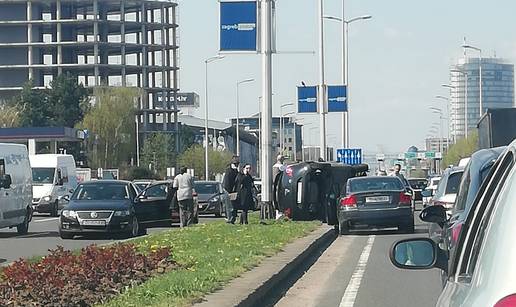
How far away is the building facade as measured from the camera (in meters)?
126

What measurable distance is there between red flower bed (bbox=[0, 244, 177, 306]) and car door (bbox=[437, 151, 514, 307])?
780 cm

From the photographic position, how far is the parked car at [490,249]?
131 inches

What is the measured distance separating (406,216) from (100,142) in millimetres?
79047

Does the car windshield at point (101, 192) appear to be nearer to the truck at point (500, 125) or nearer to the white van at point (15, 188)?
the white van at point (15, 188)

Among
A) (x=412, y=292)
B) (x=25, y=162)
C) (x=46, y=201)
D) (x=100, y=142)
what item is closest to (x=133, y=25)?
(x=100, y=142)

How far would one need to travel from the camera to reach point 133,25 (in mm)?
127812

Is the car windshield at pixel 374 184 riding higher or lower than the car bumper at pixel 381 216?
higher

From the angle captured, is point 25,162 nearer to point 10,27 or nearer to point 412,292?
point 412,292

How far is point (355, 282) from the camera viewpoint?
1642cm

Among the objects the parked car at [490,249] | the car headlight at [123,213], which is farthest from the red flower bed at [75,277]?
the car headlight at [123,213]

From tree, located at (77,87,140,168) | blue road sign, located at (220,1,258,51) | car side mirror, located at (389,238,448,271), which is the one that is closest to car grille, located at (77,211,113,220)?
blue road sign, located at (220,1,258,51)

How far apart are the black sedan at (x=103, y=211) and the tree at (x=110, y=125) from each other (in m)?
73.1

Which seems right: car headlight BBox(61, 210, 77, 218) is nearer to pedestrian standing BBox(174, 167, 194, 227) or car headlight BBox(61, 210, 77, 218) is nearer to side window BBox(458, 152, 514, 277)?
pedestrian standing BBox(174, 167, 194, 227)

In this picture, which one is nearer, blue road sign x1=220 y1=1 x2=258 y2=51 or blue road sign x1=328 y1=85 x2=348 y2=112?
blue road sign x1=220 y1=1 x2=258 y2=51
